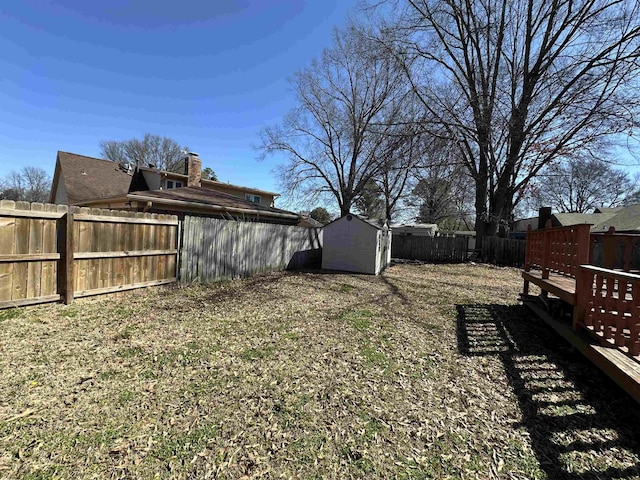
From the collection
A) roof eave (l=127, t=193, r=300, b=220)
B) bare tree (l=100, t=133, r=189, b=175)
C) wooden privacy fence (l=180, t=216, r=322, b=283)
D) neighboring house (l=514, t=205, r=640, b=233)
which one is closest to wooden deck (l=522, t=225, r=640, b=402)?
wooden privacy fence (l=180, t=216, r=322, b=283)

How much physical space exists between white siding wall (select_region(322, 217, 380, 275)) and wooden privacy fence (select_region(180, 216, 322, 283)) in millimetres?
1141

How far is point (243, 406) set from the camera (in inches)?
107

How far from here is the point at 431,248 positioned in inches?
709

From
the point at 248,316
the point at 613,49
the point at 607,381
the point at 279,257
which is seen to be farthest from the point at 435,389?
the point at 613,49

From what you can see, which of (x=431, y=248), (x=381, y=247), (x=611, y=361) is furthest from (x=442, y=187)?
(x=611, y=361)

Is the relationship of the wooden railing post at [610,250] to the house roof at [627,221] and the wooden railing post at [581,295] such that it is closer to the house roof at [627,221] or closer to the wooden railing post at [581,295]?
the wooden railing post at [581,295]

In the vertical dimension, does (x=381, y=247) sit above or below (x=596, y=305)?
above

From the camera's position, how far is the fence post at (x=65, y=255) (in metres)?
5.01

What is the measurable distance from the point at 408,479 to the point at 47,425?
2.69m

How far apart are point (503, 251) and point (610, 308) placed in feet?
49.3

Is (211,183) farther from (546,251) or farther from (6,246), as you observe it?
(546,251)

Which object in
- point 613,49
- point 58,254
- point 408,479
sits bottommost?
point 408,479

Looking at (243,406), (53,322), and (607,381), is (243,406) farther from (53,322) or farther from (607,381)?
(607,381)

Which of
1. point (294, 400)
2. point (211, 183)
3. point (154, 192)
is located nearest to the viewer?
point (294, 400)
